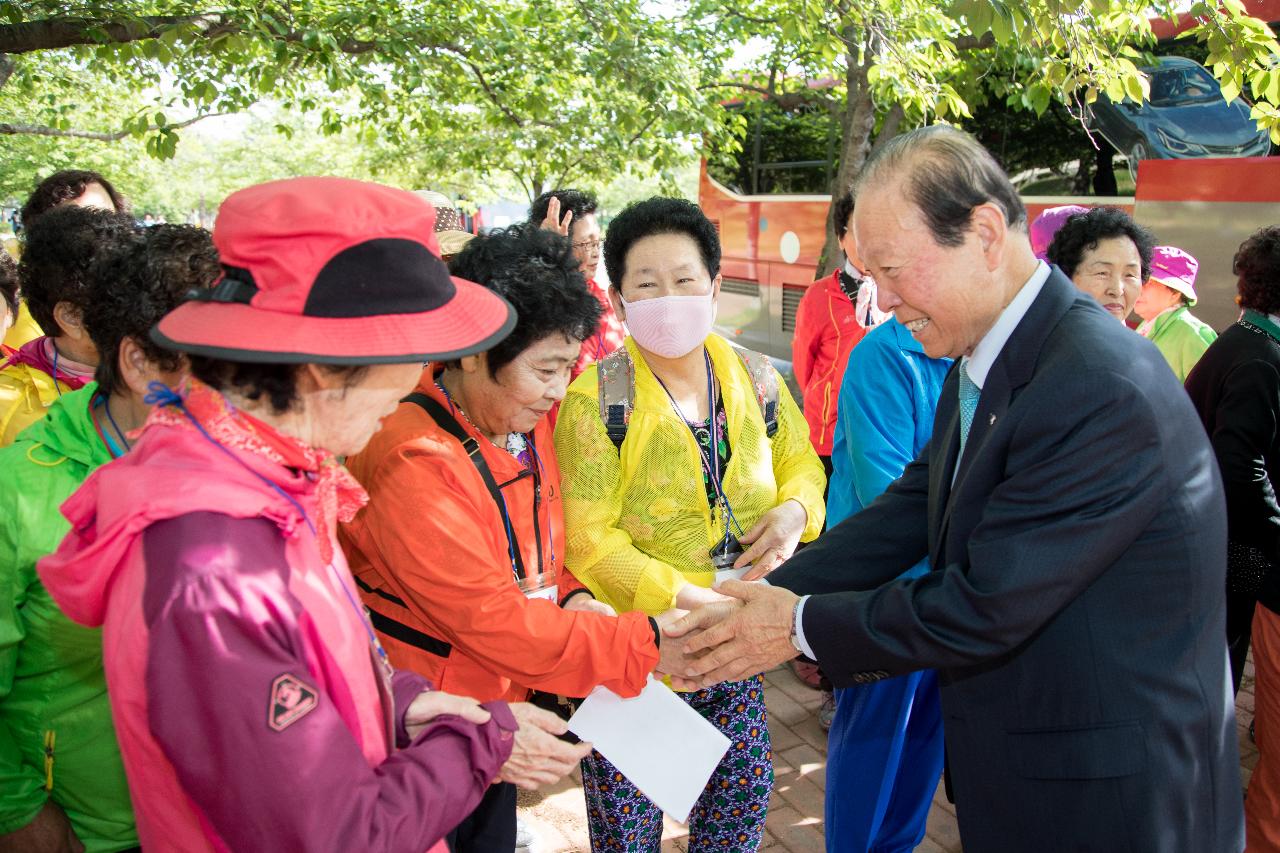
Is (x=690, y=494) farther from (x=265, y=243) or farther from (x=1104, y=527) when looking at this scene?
(x=265, y=243)

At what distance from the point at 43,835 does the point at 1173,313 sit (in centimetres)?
478

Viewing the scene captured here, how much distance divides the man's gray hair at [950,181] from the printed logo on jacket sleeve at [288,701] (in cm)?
145

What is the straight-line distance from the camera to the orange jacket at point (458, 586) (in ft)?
6.58

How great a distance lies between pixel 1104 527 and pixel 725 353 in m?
1.37

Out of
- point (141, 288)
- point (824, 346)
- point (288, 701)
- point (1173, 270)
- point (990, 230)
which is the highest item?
point (990, 230)

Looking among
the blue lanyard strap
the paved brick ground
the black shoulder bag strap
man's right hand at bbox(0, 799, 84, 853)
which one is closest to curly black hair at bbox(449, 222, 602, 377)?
the black shoulder bag strap

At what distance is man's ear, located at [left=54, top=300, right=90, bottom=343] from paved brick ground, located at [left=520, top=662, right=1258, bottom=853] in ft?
→ 7.39

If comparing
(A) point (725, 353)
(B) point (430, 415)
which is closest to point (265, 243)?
(B) point (430, 415)

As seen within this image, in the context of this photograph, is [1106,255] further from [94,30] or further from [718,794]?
[94,30]

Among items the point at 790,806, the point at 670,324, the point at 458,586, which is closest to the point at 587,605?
the point at 458,586

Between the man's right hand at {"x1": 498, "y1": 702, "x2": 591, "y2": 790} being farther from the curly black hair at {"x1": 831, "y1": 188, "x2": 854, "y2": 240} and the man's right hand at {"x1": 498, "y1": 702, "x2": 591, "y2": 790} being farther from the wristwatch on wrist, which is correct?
the curly black hair at {"x1": 831, "y1": 188, "x2": 854, "y2": 240}

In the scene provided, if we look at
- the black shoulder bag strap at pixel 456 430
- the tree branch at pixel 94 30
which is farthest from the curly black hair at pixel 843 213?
the tree branch at pixel 94 30

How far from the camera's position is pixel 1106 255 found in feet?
12.4

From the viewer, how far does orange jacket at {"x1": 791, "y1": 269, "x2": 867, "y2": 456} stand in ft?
15.0
